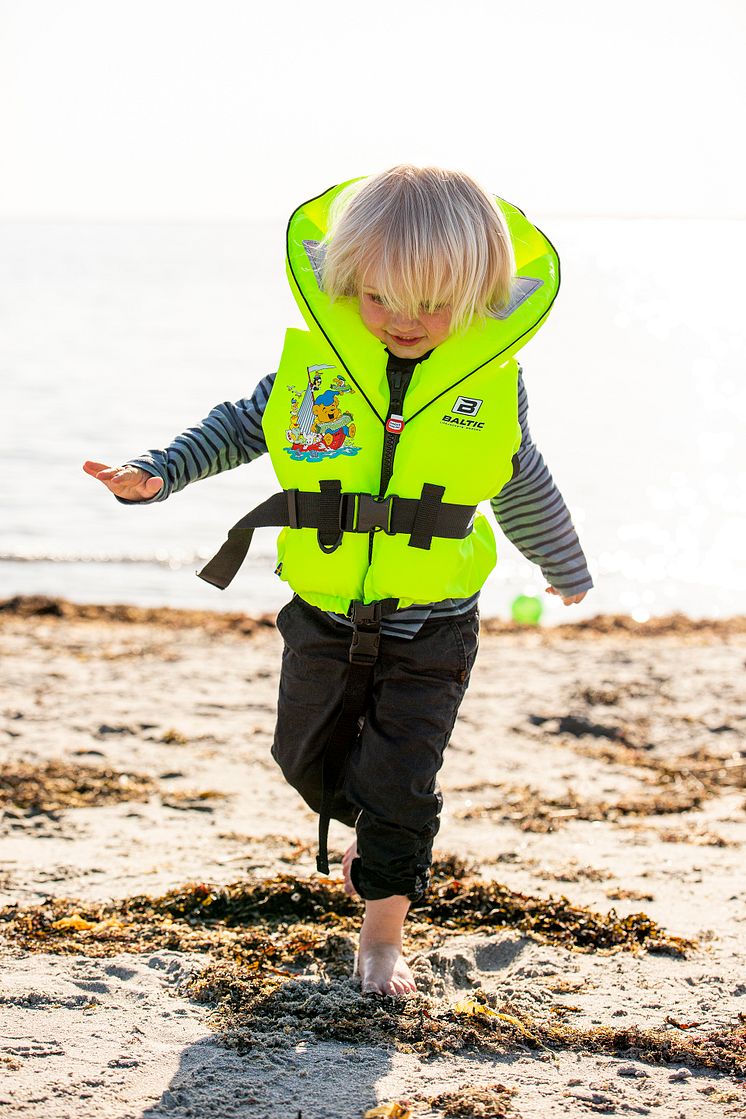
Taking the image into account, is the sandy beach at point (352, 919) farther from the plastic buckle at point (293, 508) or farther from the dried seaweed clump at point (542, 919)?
the plastic buckle at point (293, 508)

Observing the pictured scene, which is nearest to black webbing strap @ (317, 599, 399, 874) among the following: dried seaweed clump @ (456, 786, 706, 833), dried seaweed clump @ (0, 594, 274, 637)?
dried seaweed clump @ (456, 786, 706, 833)

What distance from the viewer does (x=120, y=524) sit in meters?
12.9

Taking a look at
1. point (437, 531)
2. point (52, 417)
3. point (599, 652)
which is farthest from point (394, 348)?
point (52, 417)

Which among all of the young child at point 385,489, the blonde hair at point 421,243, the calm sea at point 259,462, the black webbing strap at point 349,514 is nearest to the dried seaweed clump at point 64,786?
the young child at point 385,489

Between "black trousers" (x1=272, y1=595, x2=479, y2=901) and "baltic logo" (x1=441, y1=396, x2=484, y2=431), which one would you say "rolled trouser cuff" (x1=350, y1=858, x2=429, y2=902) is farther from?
"baltic logo" (x1=441, y1=396, x2=484, y2=431)

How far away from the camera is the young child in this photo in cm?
296

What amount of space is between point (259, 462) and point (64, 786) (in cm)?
1118

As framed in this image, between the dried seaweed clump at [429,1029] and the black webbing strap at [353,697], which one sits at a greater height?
the black webbing strap at [353,697]

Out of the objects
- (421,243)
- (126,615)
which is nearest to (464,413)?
(421,243)

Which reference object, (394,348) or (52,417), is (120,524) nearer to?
(52,417)

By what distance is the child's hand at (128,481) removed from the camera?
2943 mm

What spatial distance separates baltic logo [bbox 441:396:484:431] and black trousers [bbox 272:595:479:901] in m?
0.50

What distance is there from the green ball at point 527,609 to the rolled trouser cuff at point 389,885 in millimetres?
7356

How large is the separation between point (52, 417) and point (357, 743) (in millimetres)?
15564
